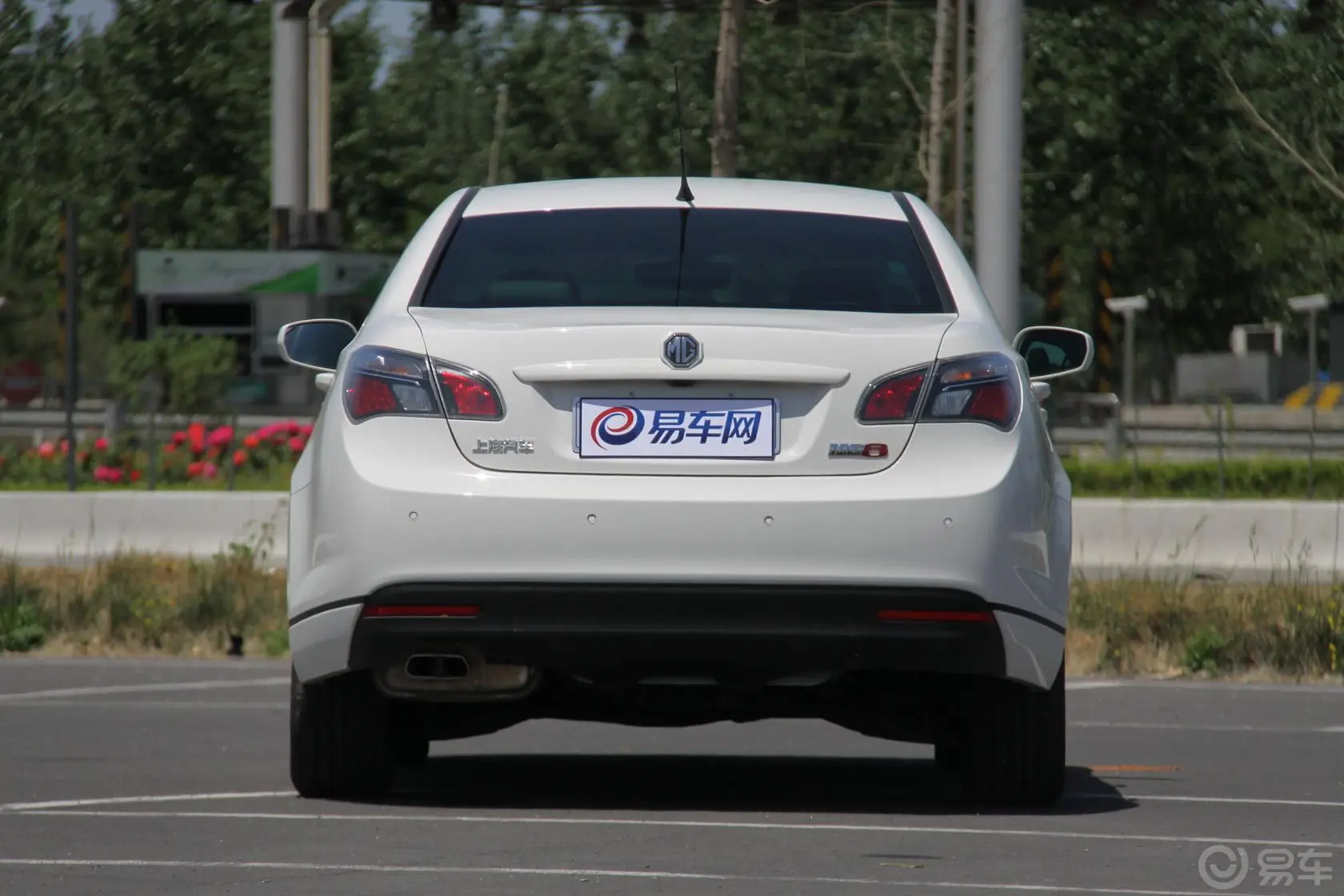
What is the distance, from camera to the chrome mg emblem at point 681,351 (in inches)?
261

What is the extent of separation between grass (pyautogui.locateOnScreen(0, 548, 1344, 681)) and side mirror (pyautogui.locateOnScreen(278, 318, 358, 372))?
19.5 ft

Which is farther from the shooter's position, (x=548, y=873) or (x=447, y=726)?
(x=447, y=726)

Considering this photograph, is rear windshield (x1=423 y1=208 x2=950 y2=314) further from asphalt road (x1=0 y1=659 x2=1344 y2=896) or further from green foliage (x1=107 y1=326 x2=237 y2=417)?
green foliage (x1=107 y1=326 x2=237 y2=417)

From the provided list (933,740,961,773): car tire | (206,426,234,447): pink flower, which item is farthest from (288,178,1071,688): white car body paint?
(206,426,234,447): pink flower

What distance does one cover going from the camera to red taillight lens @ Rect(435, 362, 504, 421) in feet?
21.9

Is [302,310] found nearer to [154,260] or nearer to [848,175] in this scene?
[154,260]

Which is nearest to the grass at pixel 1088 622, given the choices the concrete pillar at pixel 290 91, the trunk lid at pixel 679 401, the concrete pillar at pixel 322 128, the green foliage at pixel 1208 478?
the trunk lid at pixel 679 401

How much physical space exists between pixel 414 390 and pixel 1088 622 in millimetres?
7556

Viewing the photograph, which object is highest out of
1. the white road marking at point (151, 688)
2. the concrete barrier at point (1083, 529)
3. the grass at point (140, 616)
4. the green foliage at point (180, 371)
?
the white road marking at point (151, 688)

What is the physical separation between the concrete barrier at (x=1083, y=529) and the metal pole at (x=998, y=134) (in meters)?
2.85

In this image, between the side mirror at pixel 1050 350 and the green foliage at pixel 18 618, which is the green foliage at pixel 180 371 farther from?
the side mirror at pixel 1050 350

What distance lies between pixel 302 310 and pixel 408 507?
1604 inches

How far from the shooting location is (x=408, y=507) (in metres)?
6.64

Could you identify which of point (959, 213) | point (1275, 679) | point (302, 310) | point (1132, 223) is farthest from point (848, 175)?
point (1275, 679)
